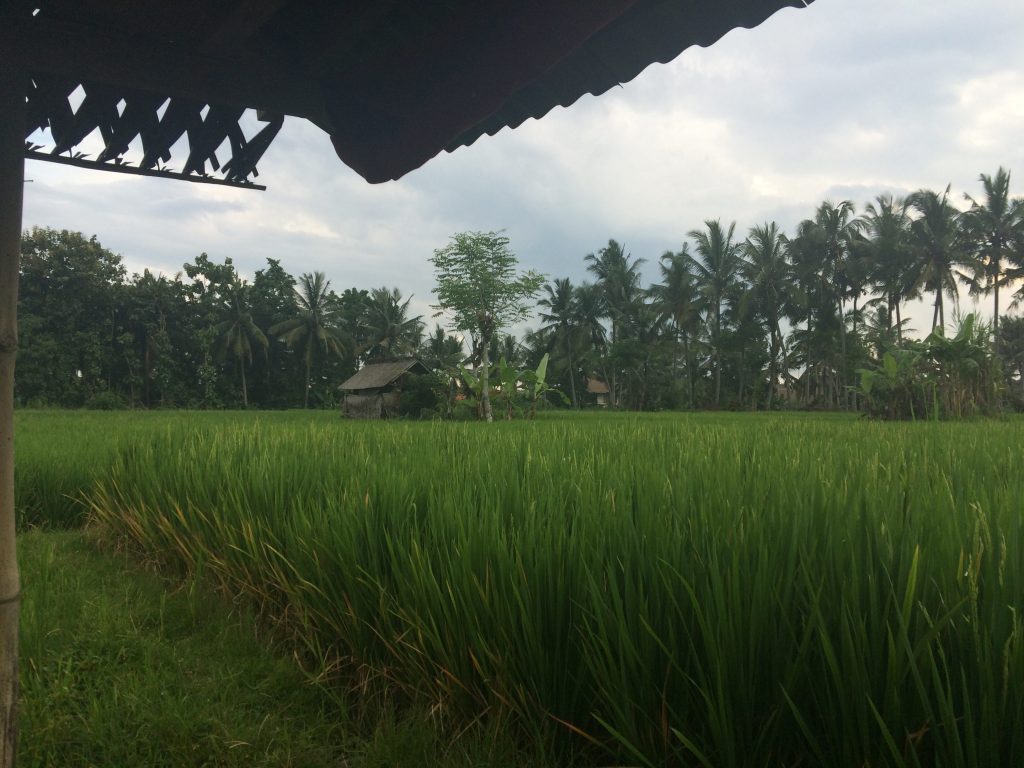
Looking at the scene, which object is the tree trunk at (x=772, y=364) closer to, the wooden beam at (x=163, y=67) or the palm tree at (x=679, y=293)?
the palm tree at (x=679, y=293)

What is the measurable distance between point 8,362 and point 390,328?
41.0 meters

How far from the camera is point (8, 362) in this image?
1.28m

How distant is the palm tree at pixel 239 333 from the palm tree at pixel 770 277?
29.0 metres

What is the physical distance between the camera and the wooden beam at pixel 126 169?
5.13ft

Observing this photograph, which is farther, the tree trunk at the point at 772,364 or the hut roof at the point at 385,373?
the tree trunk at the point at 772,364

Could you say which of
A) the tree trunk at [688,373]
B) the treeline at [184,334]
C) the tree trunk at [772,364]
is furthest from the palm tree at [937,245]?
the treeline at [184,334]

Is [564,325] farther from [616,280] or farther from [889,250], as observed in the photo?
[889,250]

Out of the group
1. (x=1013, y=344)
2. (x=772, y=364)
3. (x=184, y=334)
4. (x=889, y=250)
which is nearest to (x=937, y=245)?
(x=889, y=250)

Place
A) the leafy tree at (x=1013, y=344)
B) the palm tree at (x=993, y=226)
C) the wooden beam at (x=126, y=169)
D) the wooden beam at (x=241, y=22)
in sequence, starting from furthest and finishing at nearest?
1. the leafy tree at (x=1013, y=344)
2. the palm tree at (x=993, y=226)
3. the wooden beam at (x=126, y=169)
4. the wooden beam at (x=241, y=22)

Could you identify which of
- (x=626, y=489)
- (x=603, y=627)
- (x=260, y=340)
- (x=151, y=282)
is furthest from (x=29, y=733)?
(x=151, y=282)

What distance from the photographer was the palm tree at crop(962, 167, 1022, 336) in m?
29.4

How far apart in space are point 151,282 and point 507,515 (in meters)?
43.2

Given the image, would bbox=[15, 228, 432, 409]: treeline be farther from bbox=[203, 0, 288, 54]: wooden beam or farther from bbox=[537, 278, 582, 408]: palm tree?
bbox=[203, 0, 288, 54]: wooden beam

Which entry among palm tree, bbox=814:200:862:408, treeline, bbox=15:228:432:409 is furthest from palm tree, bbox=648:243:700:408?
treeline, bbox=15:228:432:409
